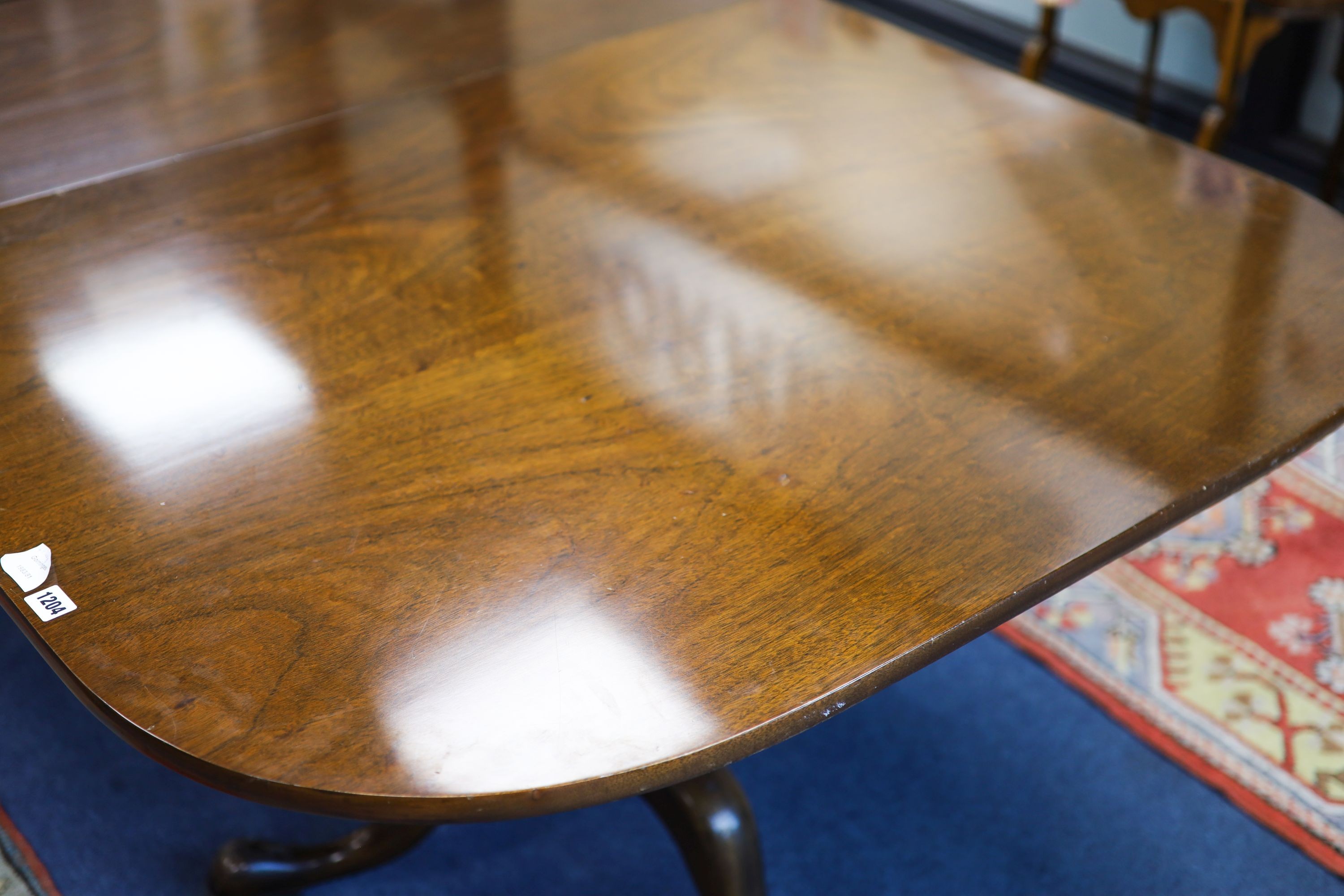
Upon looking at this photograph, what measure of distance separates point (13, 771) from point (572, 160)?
944 millimetres

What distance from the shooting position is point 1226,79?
62.0 inches

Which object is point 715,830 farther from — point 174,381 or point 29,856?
point 29,856

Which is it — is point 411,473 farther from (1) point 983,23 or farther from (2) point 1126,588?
(1) point 983,23

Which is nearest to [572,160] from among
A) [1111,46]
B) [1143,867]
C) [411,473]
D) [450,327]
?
[450,327]

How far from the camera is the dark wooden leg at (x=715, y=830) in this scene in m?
0.93

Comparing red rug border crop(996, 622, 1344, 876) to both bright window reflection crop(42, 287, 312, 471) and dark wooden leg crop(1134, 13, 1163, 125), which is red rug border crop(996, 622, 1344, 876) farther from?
dark wooden leg crop(1134, 13, 1163, 125)

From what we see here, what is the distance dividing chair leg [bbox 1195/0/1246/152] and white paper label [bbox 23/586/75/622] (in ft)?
4.43

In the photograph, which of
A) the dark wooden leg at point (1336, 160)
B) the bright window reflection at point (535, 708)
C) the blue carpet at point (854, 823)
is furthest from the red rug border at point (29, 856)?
the dark wooden leg at point (1336, 160)

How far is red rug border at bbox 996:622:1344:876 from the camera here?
4.09ft

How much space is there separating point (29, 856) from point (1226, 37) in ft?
5.65

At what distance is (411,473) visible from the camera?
76cm

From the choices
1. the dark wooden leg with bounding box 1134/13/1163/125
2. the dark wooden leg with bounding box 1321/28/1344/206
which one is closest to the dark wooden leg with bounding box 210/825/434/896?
the dark wooden leg with bounding box 1134/13/1163/125

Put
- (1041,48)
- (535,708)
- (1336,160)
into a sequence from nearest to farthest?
1. (535,708)
2. (1041,48)
3. (1336,160)

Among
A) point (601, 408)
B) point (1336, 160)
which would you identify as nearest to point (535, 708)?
point (601, 408)
